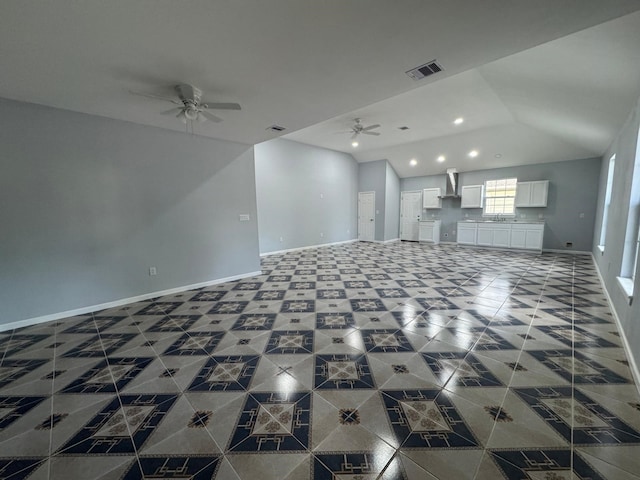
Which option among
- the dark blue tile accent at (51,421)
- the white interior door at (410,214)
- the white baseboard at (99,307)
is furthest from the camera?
the white interior door at (410,214)

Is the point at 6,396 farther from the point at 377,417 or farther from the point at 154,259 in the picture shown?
the point at 377,417

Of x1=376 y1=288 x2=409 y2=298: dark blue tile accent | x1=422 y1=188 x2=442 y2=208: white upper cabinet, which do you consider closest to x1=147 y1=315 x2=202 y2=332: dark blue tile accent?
x1=376 y1=288 x2=409 y2=298: dark blue tile accent

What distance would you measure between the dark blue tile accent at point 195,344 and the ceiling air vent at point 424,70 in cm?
344

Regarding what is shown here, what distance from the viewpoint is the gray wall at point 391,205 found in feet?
30.4

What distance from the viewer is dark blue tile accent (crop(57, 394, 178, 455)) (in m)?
1.40

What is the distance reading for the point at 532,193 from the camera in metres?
7.27

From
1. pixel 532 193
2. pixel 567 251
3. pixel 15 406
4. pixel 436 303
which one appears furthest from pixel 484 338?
pixel 567 251

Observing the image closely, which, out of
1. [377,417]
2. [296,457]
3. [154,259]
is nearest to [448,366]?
[377,417]

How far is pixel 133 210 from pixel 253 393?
Result: 336 cm

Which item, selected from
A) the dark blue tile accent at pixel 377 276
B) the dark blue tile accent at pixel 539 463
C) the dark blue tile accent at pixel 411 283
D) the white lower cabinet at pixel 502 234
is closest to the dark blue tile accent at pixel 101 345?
the dark blue tile accent at pixel 539 463

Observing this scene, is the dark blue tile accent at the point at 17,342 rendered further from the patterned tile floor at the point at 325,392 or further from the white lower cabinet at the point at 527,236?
the white lower cabinet at the point at 527,236

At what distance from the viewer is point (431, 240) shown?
30.4ft

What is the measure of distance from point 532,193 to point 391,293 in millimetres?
6677

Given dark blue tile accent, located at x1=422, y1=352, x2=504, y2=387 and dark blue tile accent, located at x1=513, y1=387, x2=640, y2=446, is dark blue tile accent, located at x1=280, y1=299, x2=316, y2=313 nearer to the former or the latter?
dark blue tile accent, located at x1=422, y1=352, x2=504, y2=387
